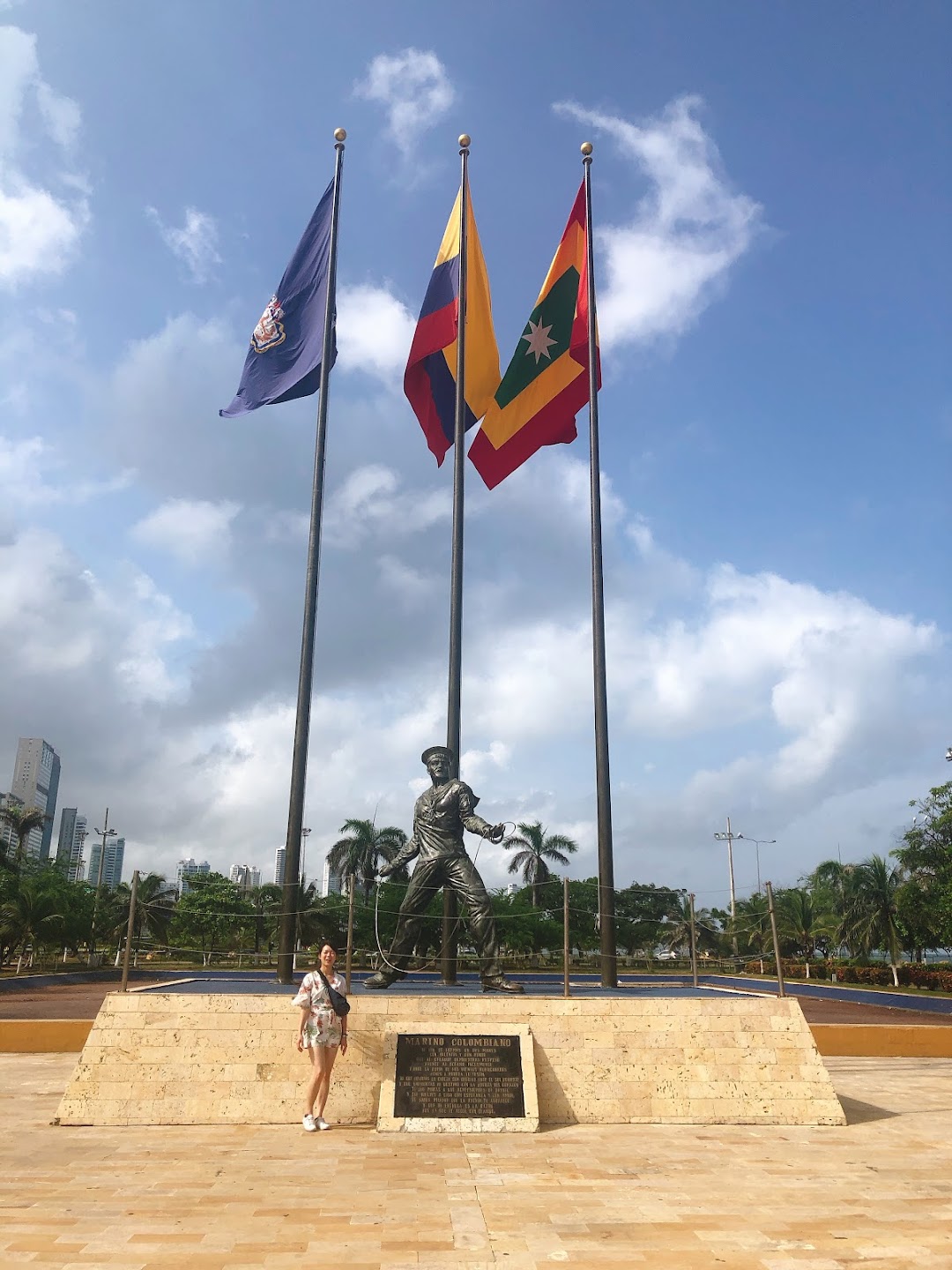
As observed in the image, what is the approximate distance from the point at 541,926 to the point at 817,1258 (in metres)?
38.9

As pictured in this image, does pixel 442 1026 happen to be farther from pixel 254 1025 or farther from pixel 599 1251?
pixel 599 1251

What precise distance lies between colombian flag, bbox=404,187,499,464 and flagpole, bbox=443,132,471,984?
21 cm

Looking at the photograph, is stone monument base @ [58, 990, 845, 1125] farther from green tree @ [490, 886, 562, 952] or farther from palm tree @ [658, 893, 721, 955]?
palm tree @ [658, 893, 721, 955]

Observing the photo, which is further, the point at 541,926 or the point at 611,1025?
the point at 541,926

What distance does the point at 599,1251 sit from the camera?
4.91 m

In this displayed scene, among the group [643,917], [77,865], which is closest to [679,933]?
[643,917]

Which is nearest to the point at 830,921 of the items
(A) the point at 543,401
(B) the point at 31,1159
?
(A) the point at 543,401

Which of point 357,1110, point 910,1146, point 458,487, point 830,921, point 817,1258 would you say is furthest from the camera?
point 830,921

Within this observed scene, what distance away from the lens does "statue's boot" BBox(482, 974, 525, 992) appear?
10.4m

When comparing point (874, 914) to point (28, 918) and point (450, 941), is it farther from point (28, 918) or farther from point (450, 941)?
point (28, 918)

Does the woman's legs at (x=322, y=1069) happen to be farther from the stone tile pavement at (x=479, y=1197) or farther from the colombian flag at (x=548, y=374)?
the colombian flag at (x=548, y=374)

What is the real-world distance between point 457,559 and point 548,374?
377 centimetres

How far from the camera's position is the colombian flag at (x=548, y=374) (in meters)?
14.9

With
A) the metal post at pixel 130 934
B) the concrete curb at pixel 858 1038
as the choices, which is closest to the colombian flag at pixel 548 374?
the metal post at pixel 130 934
